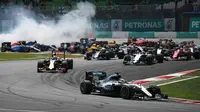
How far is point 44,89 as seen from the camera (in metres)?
21.0

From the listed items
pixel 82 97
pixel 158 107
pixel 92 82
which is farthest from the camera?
pixel 92 82

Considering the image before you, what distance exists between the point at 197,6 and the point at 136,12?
904 centimetres

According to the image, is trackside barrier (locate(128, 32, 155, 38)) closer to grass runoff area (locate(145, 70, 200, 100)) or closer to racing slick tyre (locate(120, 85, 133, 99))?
grass runoff area (locate(145, 70, 200, 100))

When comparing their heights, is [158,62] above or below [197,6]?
below

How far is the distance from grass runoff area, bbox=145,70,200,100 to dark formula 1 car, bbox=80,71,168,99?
175 cm

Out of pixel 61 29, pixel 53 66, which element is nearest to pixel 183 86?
pixel 53 66

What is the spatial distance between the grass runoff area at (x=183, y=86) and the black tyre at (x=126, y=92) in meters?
2.44

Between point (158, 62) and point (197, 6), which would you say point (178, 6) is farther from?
point (158, 62)

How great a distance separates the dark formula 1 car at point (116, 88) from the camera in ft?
56.1

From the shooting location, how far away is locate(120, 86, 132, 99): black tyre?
56.2 feet

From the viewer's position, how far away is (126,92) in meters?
17.3

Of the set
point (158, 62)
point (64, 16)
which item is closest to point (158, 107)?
point (158, 62)

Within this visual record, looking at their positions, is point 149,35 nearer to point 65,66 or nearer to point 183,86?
point 65,66

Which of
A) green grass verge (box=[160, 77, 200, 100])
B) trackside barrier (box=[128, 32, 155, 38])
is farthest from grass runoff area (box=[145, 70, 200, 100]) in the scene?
trackside barrier (box=[128, 32, 155, 38])
